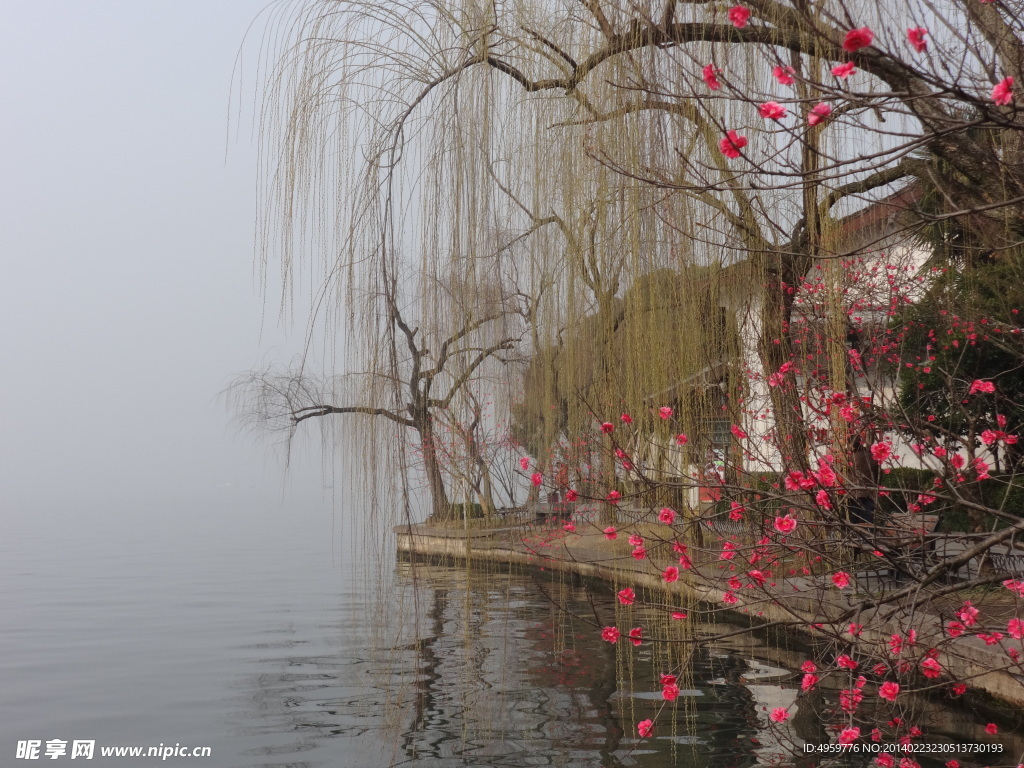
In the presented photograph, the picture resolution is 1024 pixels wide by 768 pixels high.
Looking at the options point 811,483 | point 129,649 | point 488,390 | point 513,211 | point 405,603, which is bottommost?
point 129,649

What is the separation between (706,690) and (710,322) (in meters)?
2.65

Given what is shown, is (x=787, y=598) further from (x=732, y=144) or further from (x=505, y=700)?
(x=732, y=144)

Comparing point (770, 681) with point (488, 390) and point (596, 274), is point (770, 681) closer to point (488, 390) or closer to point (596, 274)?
point (488, 390)

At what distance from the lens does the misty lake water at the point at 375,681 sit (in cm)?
393

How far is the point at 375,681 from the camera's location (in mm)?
4750

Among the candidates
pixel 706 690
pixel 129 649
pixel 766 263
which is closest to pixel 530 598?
pixel 129 649

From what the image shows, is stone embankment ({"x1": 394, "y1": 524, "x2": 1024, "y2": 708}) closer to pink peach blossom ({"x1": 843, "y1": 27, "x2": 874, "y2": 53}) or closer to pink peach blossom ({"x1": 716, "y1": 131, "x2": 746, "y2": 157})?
pink peach blossom ({"x1": 716, "y1": 131, "x2": 746, "y2": 157})

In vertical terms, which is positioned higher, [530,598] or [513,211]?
[513,211]

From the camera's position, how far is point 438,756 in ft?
14.6

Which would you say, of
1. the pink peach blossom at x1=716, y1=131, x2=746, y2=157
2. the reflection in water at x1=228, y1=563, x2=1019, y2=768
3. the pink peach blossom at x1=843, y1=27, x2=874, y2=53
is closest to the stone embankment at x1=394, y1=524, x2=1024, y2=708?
the reflection in water at x1=228, y1=563, x2=1019, y2=768

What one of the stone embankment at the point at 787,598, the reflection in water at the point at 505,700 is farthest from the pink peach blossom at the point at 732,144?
the reflection in water at the point at 505,700

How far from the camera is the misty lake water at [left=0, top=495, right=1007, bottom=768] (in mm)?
3926

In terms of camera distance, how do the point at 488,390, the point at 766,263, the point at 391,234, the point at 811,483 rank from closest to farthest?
the point at 811,483, the point at 391,234, the point at 766,263, the point at 488,390

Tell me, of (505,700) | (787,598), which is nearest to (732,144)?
(505,700)
